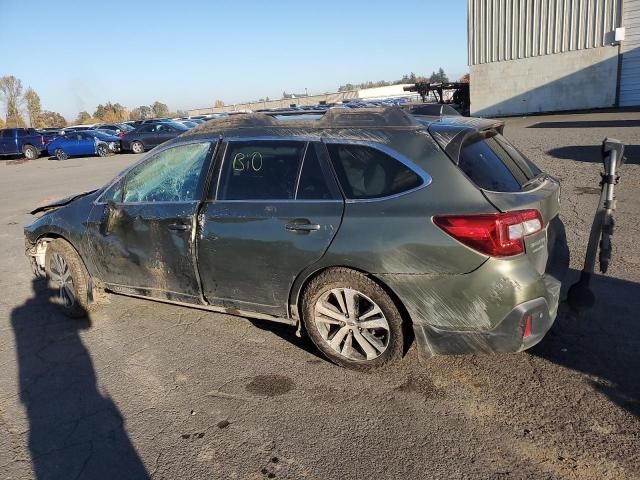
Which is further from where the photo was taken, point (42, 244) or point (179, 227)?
point (42, 244)

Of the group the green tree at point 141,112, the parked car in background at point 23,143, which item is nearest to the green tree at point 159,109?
the green tree at point 141,112

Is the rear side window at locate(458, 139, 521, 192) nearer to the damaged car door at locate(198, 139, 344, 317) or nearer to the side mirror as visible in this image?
the damaged car door at locate(198, 139, 344, 317)

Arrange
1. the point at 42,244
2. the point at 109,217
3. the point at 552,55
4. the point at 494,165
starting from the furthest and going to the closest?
the point at 552,55 → the point at 42,244 → the point at 109,217 → the point at 494,165

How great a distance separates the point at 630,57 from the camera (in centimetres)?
2512

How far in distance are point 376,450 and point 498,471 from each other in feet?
2.02

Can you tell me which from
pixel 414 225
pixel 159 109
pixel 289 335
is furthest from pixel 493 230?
pixel 159 109

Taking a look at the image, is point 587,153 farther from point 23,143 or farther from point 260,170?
point 23,143

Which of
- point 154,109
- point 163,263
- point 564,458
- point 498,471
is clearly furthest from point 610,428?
point 154,109

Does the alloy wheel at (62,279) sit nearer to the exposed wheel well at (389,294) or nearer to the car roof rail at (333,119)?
the car roof rail at (333,119)

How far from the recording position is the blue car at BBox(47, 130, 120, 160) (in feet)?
84.0

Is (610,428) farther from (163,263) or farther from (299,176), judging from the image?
(163,263)

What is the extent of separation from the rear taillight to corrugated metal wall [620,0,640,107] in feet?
90.3

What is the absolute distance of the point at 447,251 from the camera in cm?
297

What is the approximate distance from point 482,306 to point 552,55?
95.3 feet
